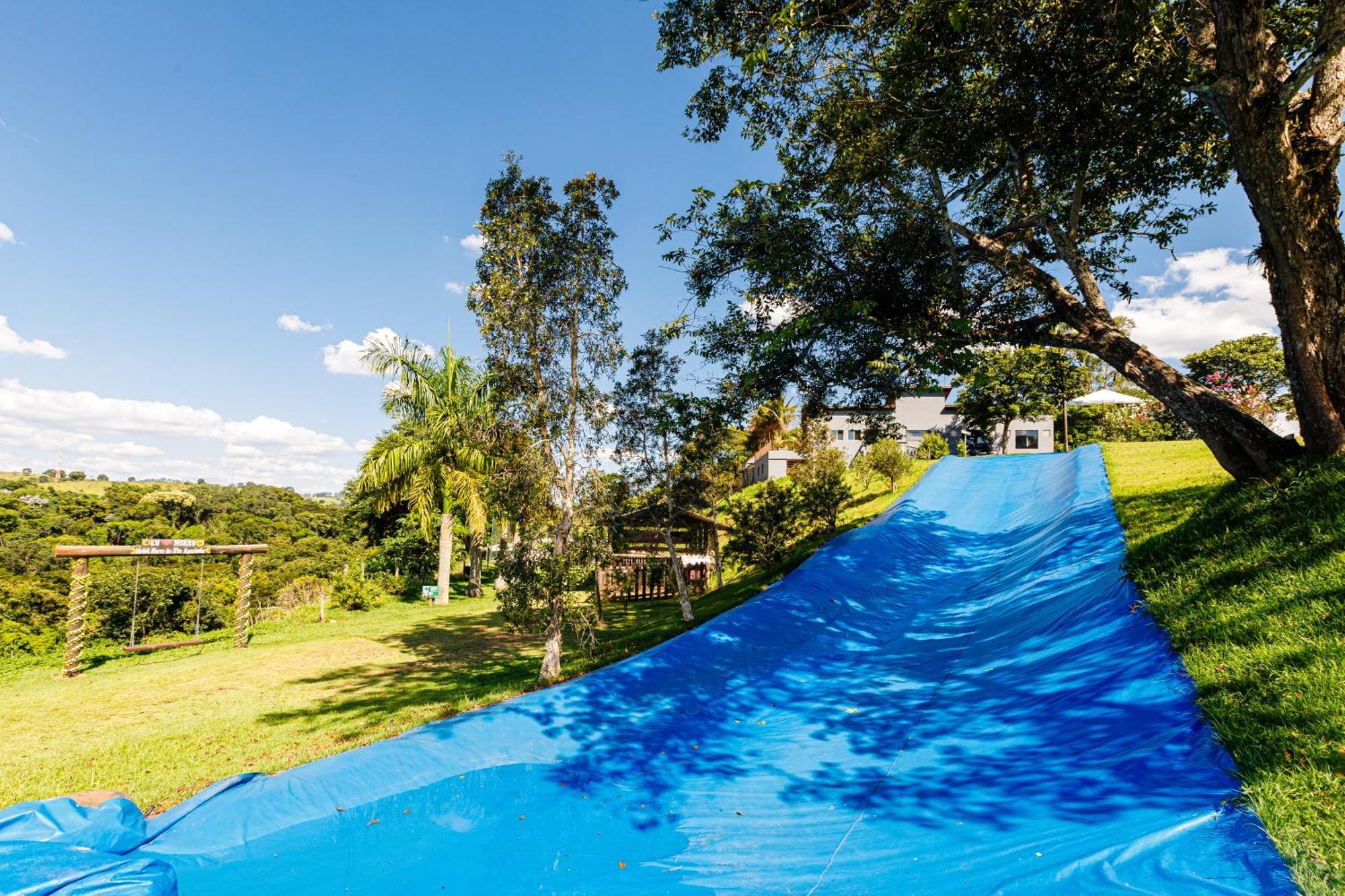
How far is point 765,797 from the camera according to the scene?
5066 millimetres

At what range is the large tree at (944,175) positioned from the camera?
735cm

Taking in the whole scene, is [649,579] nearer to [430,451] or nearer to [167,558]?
→ [430,451]

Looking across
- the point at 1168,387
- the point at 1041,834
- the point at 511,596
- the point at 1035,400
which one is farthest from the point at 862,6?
the point at 1035,400

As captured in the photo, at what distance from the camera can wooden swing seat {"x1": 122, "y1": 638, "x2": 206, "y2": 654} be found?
45.9 ft

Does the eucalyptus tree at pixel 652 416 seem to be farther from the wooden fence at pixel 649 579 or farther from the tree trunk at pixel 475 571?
the tree trunk at pixel 475 571

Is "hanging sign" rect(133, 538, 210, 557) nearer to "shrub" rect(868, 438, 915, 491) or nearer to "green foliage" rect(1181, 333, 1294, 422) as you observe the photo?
"shrub" rect(868, 438, 915, 491)

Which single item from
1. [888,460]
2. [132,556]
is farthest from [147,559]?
[888,460]

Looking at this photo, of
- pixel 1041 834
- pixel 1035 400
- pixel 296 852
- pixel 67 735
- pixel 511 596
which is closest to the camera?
pixel 1041 834

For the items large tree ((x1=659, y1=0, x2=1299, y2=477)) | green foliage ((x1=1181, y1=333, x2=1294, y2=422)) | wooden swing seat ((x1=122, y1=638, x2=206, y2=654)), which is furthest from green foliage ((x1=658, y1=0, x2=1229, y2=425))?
green foliage ((x1=1181, y1=333, x2=1294, y2=422))

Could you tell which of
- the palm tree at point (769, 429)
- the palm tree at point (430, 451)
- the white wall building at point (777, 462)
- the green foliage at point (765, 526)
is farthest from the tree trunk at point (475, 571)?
the palm tree at point (769, 429)

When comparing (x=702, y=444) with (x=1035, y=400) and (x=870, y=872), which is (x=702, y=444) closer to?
(x=870, y=872)

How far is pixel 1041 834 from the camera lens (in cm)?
362

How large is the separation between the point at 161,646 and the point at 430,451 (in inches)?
411

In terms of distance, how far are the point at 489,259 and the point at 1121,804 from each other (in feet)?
36.0
